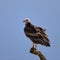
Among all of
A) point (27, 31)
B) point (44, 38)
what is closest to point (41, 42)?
point (44, 38)

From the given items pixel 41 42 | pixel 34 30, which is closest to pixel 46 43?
pixel 41 42

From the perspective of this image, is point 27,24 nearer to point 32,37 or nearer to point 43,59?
point 32,37

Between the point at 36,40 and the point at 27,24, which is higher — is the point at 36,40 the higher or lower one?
the lower one

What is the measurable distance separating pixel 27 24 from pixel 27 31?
0.05 metres

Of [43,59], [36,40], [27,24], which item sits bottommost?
[43,59]

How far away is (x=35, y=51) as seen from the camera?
6.32 feet

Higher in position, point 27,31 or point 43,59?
point 27,31

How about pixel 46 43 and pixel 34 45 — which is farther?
pixel 34 45

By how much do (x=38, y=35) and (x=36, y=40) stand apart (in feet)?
0.14

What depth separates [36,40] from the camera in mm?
1915

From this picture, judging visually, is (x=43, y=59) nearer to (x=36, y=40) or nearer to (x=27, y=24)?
(x=36, y=40)

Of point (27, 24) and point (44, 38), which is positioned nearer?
point (44, 38)

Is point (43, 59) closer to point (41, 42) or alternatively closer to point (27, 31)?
point (41, 42)

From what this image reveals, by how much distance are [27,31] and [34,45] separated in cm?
11
